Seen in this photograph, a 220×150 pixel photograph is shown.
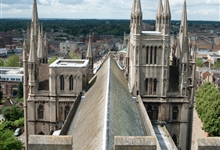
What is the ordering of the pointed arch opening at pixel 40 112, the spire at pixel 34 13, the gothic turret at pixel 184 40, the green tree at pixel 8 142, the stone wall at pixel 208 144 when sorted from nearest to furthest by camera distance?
the stone wall at pixel 208 144
the green tree at pixel 8 142
the gothic turret at pixel 184 40
the pointed arch opening at pixel 40 112
the spire at pixel 34 13

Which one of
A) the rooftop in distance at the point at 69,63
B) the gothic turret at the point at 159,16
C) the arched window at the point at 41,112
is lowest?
the arched window at the point at 41,112

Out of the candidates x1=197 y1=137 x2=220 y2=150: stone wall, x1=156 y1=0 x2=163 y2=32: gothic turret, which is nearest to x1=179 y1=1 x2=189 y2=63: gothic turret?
x1=156 y1=0 x2=163 y2=32: gothic turret

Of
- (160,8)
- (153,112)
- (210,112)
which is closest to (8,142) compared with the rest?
(153,112)

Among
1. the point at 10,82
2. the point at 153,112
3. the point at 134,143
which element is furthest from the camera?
the point at 10,82

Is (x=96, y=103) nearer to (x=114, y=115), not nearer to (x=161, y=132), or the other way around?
(x=114, y=115)

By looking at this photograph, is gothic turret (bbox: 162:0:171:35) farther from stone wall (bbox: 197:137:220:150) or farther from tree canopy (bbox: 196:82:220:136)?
stone wall (bbox: 197:137:220:150)

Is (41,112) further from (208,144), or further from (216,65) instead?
(216,65)

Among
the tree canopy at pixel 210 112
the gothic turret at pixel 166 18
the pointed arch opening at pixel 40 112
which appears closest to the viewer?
the gothic turret at pixel 166 18

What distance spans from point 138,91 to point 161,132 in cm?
776

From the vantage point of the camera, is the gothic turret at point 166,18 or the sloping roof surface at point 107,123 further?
the gothic turret at point 166,18

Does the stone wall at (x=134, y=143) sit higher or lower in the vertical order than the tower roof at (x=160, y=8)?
lower

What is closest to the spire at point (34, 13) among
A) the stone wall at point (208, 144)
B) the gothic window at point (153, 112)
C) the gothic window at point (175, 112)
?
the gothic window at point (153, 112)

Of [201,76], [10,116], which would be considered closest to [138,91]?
[10,116]

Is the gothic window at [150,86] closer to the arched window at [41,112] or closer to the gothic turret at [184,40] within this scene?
the gothic turret at [184,40]
